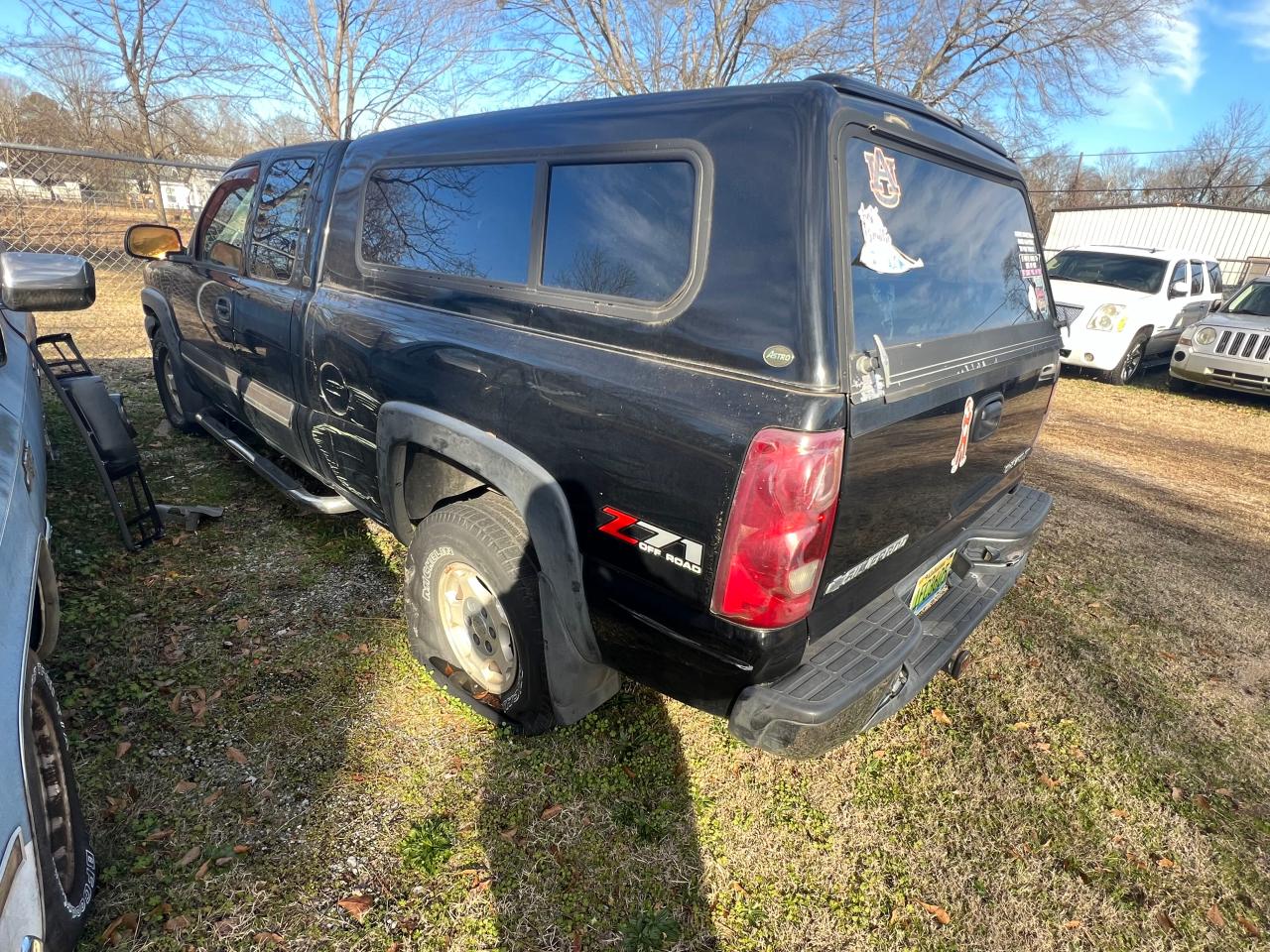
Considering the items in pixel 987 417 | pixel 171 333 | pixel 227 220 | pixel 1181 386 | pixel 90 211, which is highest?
pixel 227 220

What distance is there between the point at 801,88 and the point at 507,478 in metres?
1.33

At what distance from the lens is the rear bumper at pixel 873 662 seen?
1.77m

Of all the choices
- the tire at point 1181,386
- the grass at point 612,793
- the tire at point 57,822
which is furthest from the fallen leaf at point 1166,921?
the tire at point 1181,386

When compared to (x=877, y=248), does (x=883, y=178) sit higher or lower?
higher

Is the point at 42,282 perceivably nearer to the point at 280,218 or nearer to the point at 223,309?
the point at 280,218

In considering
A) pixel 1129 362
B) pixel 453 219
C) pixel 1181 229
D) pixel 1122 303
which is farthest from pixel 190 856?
pixel 1181 229

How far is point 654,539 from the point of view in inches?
70.9

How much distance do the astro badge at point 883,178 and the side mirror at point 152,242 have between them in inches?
169

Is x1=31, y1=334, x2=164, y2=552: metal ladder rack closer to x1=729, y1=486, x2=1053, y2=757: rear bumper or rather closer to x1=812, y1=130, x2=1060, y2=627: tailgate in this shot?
x1=729, y1=486, x2=1053, y2=757: rear bumper

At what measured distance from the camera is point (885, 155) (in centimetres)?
187

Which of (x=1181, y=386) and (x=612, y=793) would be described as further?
(x=1181, y=386)

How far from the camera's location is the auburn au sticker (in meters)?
2.13

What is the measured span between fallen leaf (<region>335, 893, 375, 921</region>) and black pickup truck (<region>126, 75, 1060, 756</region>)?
0.70m

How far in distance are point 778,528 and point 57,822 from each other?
75.2 inches
